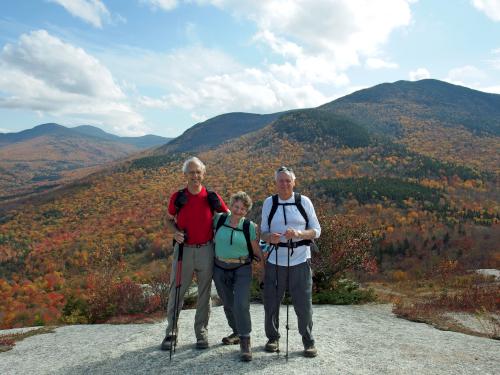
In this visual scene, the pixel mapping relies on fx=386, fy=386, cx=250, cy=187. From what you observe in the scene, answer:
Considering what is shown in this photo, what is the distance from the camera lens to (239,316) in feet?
16.4

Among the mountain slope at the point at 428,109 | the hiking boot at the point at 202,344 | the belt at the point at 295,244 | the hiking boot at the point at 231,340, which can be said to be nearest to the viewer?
the belt at the point at 295,244

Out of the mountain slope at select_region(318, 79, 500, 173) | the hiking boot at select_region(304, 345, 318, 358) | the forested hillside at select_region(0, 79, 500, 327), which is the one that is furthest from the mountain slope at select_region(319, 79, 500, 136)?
the hiking boot at select_region(304, 345, 318, 358)

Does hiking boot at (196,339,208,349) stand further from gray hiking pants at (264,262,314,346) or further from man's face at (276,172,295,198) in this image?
man's face at (276,172,295,198)

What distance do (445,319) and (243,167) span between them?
96513 millimetres

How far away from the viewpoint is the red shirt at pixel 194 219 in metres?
5.15

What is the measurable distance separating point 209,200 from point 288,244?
1.23 meters

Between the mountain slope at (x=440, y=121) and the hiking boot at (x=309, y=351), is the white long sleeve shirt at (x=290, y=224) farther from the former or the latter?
the mountain slope at (x=440, y=121)

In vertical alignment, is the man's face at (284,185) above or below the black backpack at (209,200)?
above

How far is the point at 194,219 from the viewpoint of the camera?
5.15 metres

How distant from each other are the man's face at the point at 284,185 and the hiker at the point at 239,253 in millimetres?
447

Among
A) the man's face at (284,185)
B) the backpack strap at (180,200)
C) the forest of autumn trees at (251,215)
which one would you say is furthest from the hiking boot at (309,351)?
the forest of autumn trees at (251,215)

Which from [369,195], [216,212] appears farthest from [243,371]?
[369,195]

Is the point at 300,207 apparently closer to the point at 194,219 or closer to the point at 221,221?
the point at 221,221

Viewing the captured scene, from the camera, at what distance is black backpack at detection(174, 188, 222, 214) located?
5122 mm
